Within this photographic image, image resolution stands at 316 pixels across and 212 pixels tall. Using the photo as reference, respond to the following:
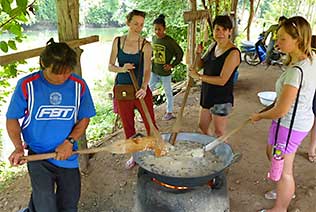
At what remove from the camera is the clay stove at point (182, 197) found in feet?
5.90

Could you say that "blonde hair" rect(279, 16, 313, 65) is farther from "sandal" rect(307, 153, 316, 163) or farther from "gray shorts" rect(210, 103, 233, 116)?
"sandal" rect(307, 153, 316, 163)

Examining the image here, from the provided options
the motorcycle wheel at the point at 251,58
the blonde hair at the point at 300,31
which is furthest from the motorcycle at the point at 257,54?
the blonde hair at the point at 300,31

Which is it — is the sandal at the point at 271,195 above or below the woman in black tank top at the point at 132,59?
below

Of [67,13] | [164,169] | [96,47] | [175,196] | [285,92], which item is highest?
[67,13]

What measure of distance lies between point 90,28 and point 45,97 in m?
16.7

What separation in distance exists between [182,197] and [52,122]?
30.5 inches

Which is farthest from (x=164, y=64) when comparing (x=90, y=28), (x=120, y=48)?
(x=90, y=28)

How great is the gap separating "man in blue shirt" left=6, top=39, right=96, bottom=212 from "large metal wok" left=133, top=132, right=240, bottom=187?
15.4 inches

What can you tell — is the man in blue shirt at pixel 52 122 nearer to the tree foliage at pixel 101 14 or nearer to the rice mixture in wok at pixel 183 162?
the rice mixture in wok at pixel 183 162

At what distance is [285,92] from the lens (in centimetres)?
184

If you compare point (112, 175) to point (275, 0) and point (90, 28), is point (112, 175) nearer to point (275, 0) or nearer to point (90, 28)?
point (275, 0)

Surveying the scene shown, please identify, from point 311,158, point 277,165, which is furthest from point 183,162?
point 311,158

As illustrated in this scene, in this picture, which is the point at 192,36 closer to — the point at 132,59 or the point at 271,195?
the point at 132,59

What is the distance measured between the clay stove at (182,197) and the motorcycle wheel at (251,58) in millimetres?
6121
